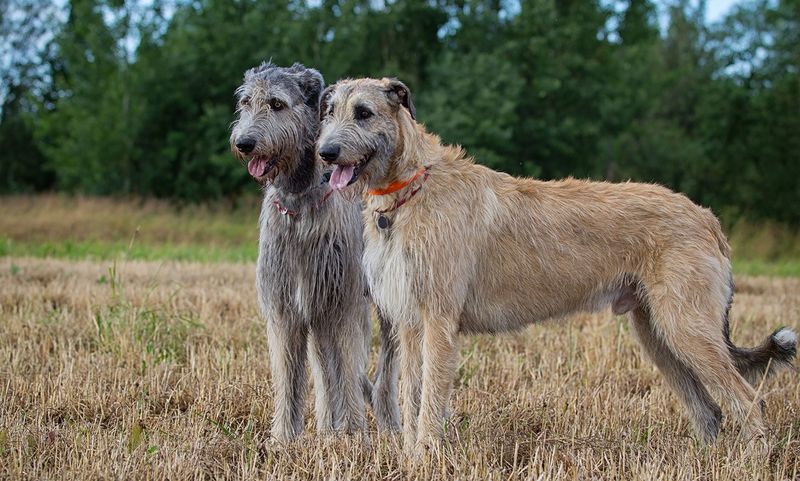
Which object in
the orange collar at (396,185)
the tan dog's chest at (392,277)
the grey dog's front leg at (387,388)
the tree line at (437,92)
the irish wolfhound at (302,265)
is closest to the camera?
the tan dog's chest at (392,277)

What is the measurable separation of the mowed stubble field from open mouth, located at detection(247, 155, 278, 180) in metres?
1.51

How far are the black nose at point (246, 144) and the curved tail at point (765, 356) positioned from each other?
3150 millimetres

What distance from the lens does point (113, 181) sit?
2472cm

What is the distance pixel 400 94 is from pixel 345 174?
2.08ft

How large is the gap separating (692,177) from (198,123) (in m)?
18.2

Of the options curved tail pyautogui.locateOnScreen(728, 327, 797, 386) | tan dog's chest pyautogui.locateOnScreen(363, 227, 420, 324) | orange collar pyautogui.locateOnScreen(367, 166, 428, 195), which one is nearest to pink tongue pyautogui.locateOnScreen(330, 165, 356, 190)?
orange collar pyautogui.locateOnScreen(367, 166, 428, 195)

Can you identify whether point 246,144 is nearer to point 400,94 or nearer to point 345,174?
point 345,174

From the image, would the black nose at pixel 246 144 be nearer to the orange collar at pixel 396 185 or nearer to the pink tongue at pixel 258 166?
the pink tongue at pixel 258 166

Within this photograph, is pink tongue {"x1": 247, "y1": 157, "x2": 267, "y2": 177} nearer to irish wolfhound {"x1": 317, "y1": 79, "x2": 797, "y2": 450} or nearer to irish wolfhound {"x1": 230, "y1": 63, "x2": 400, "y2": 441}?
irish wolfhound {"x1": 230, "y1": 63, "x2": 400, "y2": 441}

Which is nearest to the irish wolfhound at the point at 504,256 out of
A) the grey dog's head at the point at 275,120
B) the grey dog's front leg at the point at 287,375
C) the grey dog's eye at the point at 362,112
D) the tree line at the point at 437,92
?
the grey dog's eye at the point at 362,112

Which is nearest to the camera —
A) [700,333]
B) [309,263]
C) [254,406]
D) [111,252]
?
[700,333]

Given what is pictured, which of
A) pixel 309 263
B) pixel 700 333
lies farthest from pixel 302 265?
pixel 700 333

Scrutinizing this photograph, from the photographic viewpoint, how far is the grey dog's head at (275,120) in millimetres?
4645

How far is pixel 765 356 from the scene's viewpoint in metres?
4.90
